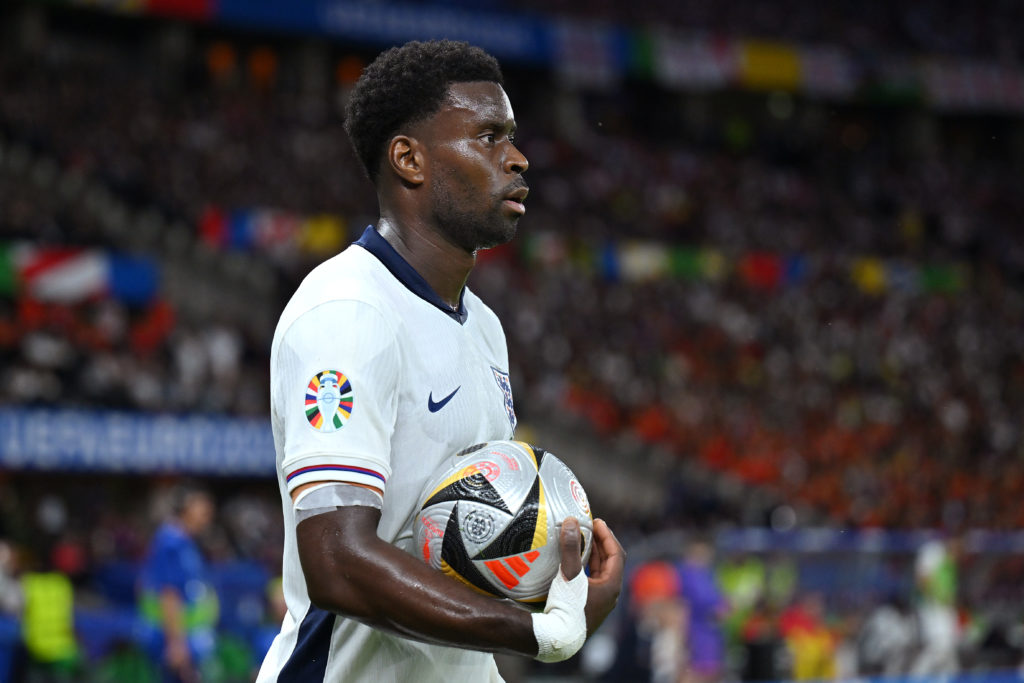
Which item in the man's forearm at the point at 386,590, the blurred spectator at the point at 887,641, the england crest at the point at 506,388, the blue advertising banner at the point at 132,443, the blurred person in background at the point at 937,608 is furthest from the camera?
the blue advertising banner at the point at 132,443

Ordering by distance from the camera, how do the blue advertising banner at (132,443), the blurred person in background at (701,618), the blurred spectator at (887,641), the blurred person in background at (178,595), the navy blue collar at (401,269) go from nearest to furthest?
the navy blue collar at (401,269) → the blurred person in background at (178,595) → the blurred person in background at (701,618) → the blurred spectator at (887,641) → the blue advertising banner at (132,443)

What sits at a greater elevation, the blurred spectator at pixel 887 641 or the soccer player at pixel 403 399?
the soccer player at pixel 403 399

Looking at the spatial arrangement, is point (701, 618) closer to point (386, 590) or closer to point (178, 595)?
point (178, 595)

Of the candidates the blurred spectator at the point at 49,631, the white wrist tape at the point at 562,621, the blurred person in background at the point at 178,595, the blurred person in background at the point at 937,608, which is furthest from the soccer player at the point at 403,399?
the blurred person in background at the point at 937,608

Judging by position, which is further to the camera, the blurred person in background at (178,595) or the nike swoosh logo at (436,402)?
the blurred person in background at (178,595)

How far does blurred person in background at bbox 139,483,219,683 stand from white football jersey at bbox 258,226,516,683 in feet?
20.4

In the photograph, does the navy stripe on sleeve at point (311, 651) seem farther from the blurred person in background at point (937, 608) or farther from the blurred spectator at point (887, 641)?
the blurred person in background at point (937, 608)

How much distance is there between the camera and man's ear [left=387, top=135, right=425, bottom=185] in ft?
8.80

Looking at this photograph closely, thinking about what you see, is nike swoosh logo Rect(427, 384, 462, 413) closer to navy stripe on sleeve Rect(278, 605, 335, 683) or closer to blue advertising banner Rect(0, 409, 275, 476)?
navy stripe on sleeve Rect(278, 605, 335, 683)

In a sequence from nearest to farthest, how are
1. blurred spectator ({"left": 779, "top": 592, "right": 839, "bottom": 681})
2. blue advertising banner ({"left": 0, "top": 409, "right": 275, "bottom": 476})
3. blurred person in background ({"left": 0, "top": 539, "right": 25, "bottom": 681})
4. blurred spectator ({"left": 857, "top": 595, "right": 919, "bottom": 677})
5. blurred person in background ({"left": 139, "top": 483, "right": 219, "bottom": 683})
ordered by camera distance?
blurred person in background ({"left": 139, "top": 483, "right": 219, "bottom": 683})
blurred person in background ({"left": 0, "top": 539, "right": 25, "bottom": 681})
blurred spectator ({"left": 779, "top": 592, "right": 839, "bottom": 681})
blurred spectator ({"left": 857, "top": 595, "right": 919, "bottom": 677})
blue advertising banner ({"left": 0, "top": 409, "right": 275, "bottom": 476})

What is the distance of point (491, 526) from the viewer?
96.0 inches

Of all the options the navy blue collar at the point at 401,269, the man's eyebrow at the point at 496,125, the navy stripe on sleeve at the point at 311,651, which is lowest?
the navy stripe on sleeve at the point at 311,651

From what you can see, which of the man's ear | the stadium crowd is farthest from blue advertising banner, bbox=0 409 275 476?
the man's ear

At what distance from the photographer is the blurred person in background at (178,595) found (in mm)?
8695
